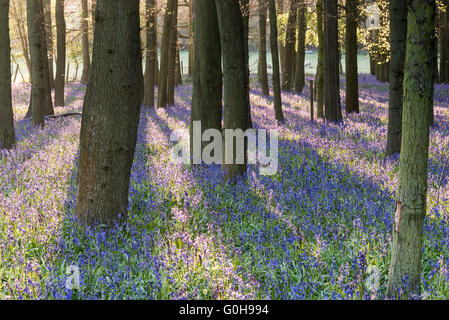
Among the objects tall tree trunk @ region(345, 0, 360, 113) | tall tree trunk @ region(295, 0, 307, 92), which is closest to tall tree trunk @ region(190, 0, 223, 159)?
tall tree trunk @ region(345, 0, 360, 113)

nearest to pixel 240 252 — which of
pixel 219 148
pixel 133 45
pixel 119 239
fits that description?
pixel 119 239

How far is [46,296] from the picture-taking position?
153 inches

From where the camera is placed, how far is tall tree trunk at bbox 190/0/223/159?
896 centimetres

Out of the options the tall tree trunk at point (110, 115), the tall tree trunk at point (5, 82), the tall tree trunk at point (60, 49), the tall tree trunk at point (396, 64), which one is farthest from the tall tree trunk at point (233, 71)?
the tall tree trunk at point (60, 49)

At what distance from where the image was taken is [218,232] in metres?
5.18

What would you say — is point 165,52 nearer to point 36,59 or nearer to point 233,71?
point 36,59

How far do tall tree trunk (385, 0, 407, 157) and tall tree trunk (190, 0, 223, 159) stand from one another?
358 centimetres

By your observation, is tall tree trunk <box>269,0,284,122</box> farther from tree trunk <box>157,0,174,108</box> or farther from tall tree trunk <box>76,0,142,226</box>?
tall tree trunk <box>76,0,142,226</box>

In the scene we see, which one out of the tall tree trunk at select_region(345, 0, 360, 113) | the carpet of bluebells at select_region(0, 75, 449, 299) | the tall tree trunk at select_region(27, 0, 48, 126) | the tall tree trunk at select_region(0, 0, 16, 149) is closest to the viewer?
the carpet of bluebells at select_region(0, 75, 449, 299)

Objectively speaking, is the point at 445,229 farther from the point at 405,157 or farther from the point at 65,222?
the point at 65,222

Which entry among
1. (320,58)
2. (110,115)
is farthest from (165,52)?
(110,115)

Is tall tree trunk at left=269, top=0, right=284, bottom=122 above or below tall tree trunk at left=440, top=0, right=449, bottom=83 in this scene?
below

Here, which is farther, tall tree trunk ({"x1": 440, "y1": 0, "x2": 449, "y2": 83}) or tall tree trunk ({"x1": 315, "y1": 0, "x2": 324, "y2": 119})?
tall tree trunk ({"x1": 440, "y1": 0, "x2": 449, "y2": 83})

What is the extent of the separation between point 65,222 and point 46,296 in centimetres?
177
